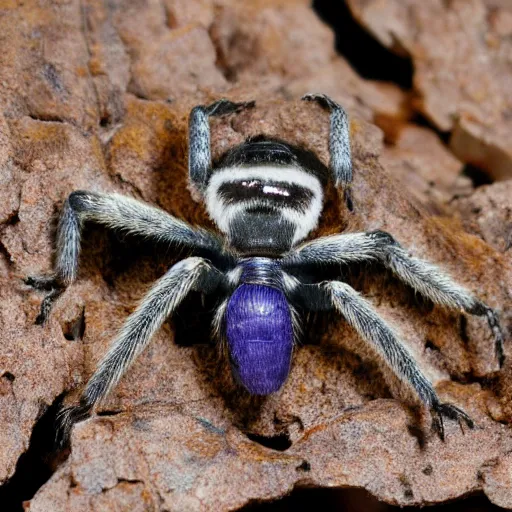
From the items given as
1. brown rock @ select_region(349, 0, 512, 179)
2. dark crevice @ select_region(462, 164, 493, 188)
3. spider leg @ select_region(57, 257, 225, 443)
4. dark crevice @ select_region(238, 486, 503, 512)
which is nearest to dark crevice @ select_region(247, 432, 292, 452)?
dark crevice @ select_region(238, 486, 503, 512)

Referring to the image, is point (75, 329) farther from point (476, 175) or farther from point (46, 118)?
point (476, 175)

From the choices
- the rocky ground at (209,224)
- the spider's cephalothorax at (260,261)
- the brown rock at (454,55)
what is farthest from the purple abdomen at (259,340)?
the brown rock at (454,55)

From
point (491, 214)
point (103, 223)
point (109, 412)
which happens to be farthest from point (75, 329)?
point (491, 214)

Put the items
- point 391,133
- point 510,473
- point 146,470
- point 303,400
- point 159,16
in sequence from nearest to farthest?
point 146,470 < point 510,473 < point 303,400 < point 159,16 < point 391,133

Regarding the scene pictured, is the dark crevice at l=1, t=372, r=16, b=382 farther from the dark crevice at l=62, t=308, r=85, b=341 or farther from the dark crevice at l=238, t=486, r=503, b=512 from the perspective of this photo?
the dark crevice at l=238, t=486, r=503, b=512

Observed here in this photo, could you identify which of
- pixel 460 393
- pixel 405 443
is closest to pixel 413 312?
pixel 460 393

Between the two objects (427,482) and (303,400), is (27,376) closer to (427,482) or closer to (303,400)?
(303,400)
